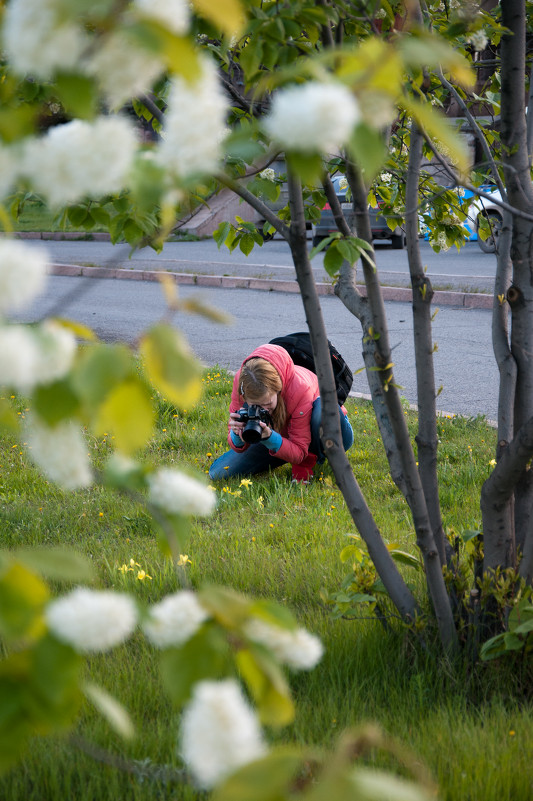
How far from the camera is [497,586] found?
211 centimetres

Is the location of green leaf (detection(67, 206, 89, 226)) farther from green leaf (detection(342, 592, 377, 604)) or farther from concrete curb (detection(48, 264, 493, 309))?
concrete curb (detection(48, 264, 493, 309))

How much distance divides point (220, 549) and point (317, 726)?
4.12 ft

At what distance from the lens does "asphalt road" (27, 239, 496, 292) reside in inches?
469

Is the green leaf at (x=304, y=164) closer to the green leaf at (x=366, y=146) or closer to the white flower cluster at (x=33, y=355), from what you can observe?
the green leaf at (x=366, y=146)

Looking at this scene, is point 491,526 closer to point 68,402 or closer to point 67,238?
point 68,402

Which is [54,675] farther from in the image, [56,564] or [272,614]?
[272,614]

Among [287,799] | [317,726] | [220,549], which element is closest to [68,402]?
[287,799]

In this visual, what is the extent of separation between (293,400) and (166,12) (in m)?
3.42

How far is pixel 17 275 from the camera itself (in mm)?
681

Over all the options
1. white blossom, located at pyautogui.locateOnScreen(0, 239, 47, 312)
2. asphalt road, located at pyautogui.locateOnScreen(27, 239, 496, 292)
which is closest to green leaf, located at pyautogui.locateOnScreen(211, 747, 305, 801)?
white blossom, located at pyautogui.locateOnScreen(0, 239, 47, 312)

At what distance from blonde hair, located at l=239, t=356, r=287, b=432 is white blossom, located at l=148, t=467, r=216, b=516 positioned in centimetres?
301

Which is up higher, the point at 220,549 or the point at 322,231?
the point at 322,231

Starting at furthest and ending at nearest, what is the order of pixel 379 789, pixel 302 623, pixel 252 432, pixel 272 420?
pixel 272 420
pixel 252 432
pixel 302 623
pixel 379 789

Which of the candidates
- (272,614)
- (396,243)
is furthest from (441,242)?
(396,243)
